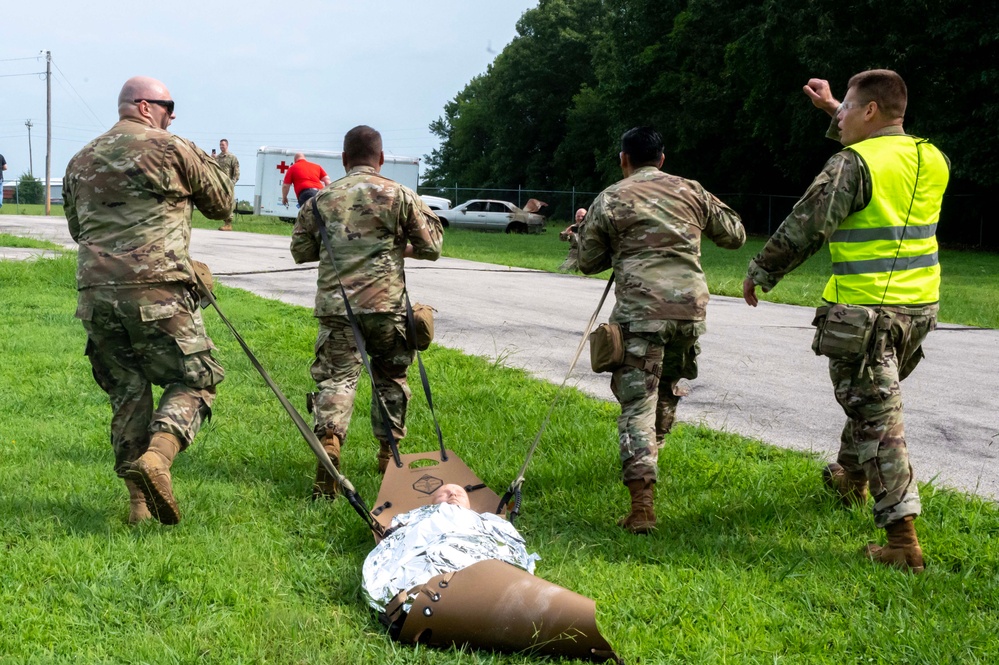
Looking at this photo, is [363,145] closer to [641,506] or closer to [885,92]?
[641,506]

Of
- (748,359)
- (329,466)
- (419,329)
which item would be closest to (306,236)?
(419,329)

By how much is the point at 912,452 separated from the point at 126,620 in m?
4.92

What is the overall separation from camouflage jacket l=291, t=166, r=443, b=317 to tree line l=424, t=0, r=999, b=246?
82.9 ft

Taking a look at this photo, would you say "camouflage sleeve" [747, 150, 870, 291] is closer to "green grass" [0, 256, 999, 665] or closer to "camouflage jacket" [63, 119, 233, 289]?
"green grass" [0, 256, 999, 665]

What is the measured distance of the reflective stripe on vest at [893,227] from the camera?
14.9 feet

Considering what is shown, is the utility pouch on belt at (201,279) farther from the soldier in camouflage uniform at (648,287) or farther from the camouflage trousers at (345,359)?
the soldier in camouflage uniform at (648,287)

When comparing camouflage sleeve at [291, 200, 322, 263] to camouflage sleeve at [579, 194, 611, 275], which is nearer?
camouflage sleeve at [579, 194, 611, 275]

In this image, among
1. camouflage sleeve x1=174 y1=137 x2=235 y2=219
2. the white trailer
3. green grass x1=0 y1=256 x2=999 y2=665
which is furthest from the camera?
the white trailer

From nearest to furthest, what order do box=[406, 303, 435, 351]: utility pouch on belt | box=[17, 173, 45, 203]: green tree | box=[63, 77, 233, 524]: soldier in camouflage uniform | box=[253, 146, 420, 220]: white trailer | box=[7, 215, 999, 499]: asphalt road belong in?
1. box=[63, 77, 233, 524]: soldier in camouflage uniform
2. box=[406, 303, 435, 351]: utility pouch on belt
3. box=[7, 215, 999, 499]: asphalt road
4. box=[253, 146, 420, 220]: white trailer
5. box=[17, 173, 45, 203]: green tree

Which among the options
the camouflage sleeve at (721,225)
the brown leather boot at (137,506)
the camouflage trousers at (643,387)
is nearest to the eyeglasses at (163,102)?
the brown leather boot at (137,506)

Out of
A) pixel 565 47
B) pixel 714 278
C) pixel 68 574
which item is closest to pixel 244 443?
pixel 68 574

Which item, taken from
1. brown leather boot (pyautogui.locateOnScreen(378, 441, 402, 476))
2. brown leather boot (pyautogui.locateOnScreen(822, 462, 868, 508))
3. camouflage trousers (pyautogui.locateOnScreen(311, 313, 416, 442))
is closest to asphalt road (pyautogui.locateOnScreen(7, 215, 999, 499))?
brown leather boot (pyautogui.locateOnScreen(822, 462, 868, 508))

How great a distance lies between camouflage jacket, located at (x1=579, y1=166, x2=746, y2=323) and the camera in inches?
203

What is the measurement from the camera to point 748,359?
9805mm
